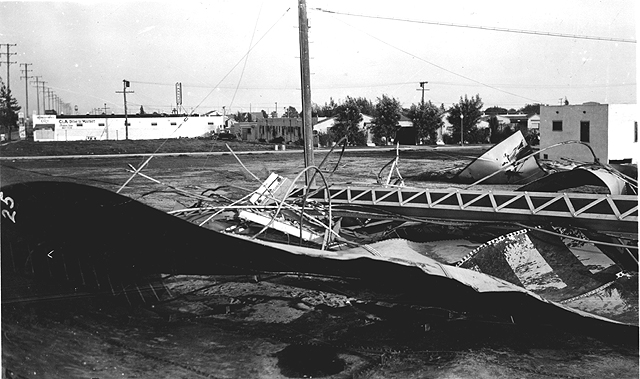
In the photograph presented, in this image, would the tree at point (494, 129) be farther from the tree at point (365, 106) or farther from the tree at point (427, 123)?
the tree at point (365, 106)

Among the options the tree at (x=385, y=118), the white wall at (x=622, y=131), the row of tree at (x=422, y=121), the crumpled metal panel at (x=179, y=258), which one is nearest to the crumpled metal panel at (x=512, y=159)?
the white wall at (x=622, y=131)

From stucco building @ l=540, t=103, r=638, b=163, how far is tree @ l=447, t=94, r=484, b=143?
24463 millimetres

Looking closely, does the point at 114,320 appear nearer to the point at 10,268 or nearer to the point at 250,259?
the point at 10,268

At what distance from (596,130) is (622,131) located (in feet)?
3.83

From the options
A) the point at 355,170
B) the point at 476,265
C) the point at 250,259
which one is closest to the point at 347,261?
the point at 250,259

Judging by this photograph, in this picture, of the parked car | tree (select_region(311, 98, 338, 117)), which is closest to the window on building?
tree (select_region(311, 98, 338, 117))

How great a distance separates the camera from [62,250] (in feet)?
21.9

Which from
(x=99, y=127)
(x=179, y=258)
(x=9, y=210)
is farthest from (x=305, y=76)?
(x=99, y=127)

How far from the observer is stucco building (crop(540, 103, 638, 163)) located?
91.0ft

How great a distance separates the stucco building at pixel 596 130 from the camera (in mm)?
27750

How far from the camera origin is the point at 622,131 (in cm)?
2803

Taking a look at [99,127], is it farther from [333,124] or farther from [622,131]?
[622,131]

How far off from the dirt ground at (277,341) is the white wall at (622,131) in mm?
23961

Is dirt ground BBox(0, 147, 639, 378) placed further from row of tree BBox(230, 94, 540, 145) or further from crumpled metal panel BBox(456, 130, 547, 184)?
row of tree BBox(230, 94, 540, 145)
